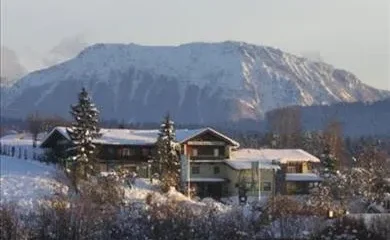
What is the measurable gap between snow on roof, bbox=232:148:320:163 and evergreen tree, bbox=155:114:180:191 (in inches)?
298

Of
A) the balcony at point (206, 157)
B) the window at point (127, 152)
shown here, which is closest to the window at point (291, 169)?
the balcony at point (206, 157)

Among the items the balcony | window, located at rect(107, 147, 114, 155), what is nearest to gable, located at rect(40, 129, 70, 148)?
window, located at rect(107, 147, 114, 155)

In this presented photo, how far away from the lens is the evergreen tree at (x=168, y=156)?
39.1m

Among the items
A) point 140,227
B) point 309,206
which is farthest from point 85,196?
point 309,206

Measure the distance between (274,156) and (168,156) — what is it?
1049cm

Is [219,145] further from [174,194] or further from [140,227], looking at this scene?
[140,227]

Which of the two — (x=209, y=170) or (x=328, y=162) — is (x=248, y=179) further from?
(x=328, y=162)

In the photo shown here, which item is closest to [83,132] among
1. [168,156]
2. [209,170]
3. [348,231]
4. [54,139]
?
[168,156]

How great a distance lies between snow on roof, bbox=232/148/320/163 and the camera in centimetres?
4781

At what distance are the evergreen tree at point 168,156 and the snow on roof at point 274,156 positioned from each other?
7.57m

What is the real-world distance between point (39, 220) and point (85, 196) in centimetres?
360

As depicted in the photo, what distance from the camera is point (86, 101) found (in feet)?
126

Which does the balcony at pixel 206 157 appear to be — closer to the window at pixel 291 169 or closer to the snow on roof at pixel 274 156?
the snow on roof at pixel 274 156

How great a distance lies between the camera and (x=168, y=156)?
4012 cm
